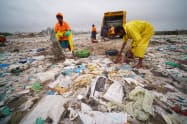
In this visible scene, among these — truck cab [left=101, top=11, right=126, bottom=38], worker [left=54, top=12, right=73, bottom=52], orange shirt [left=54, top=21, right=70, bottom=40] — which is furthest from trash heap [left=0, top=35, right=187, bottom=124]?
truck cab [left=101, top=11, right=126, bottom=38]

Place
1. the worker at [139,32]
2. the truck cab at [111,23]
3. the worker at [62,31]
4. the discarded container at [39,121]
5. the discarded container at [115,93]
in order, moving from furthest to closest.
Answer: the truck cab at [111,23] → the worker at [62,31] → the worker at [139,32] → the discarded container at [115,93] → the discarded container at [39,121]

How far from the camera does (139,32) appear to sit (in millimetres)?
2289

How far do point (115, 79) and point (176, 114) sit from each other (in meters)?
1.02

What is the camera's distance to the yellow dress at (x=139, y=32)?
2.13 meters

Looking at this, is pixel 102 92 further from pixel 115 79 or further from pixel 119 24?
pixel 119 24

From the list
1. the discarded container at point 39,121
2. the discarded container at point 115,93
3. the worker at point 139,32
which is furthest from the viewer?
the worker at point 139,32

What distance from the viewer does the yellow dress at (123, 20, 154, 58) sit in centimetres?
213

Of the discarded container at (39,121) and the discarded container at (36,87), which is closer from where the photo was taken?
the discarded container at (39,121)

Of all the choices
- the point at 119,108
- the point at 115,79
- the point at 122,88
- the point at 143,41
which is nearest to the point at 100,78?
the point at 115,79

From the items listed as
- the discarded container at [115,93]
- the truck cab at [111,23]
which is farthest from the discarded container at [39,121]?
the truck cab at [111,23]

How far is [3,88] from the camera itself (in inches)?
66.7

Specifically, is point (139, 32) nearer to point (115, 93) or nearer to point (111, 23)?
point (115, 93)

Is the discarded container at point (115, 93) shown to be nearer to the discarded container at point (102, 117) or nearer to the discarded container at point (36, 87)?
the discarded container at point (102, 117)

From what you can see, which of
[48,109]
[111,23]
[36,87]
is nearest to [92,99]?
[48,109]
